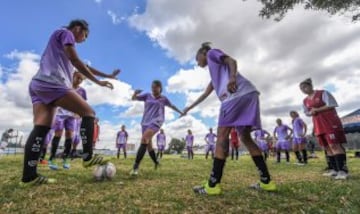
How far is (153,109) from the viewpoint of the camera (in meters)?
7.82

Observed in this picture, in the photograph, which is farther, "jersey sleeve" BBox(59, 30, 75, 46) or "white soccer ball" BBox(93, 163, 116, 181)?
"white soccer ball" BBox(93, 163, 116, 181)

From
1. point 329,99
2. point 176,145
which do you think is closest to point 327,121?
point 329,99

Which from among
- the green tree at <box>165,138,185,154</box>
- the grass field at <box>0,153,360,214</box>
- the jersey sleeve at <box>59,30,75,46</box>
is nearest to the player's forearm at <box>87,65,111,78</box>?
the jersey sleeve at <box>59,30,75,46</box>

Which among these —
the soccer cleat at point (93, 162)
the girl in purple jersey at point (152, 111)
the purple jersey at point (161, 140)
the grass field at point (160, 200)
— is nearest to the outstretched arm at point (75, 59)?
the soccer cleat at point (93, 162)

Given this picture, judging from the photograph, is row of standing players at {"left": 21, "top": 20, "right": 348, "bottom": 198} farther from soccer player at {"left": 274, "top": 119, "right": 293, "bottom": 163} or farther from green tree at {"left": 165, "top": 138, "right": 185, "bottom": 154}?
green tree at {"left": 165, "top": 138, "right": 185, "bottom": 154}

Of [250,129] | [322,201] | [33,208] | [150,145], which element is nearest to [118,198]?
[33,208]

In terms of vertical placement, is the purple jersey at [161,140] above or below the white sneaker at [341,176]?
above

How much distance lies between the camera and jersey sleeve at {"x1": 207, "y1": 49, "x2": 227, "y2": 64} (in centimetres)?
457

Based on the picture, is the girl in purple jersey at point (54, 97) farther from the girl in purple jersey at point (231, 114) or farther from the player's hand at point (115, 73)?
the girl in purple jersey at point (231, 114)

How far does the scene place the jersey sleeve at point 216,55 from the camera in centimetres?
457

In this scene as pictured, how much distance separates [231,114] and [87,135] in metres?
2.15

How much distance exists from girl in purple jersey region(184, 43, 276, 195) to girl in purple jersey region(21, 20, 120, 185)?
1715mm

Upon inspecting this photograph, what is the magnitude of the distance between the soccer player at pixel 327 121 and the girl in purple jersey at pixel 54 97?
205 inches

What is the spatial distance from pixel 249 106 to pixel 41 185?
10.5 ft
